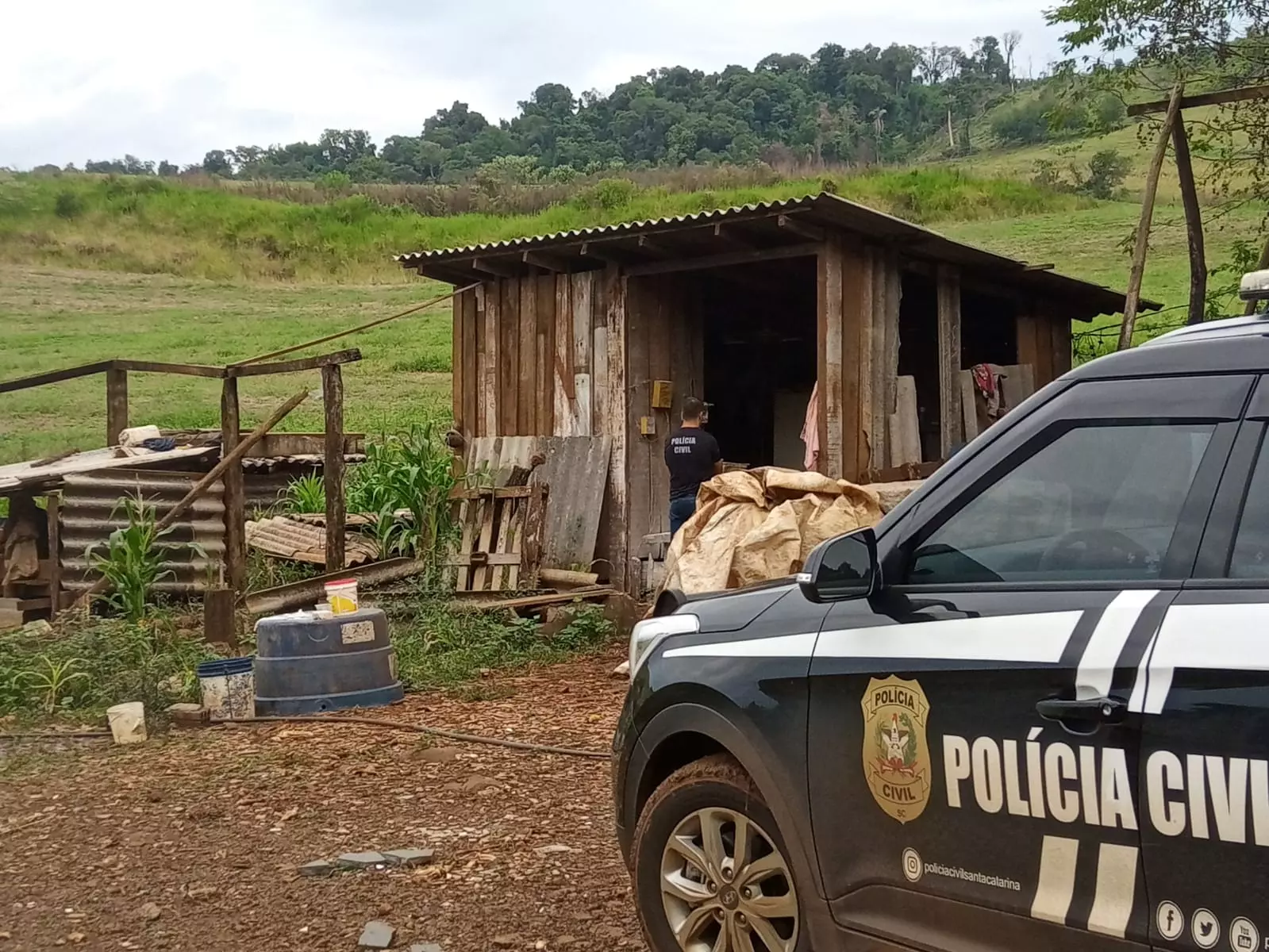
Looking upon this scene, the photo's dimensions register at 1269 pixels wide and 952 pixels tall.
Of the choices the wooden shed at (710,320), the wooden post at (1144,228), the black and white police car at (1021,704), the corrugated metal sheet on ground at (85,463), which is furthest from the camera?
the corrugated metal sheet on ground at (85,463)

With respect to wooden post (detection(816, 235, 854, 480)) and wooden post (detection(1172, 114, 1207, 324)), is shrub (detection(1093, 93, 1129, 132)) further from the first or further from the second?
wooden post (detection(816, 235, 854, 480))

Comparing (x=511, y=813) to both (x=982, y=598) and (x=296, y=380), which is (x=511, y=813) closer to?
(x=982, y=598)

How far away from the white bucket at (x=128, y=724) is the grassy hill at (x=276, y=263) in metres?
15.9

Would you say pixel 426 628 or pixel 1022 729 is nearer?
pixel 1022 729

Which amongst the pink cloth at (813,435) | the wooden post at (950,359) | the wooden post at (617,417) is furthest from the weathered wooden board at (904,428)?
the wooden post at (617,417)

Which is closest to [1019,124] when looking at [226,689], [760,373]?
[760,373]

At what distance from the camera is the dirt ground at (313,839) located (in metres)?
4.59

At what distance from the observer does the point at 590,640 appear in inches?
408

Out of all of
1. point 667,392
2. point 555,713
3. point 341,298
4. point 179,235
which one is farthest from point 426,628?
point 179,235

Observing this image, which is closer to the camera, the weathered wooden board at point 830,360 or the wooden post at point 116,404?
the weathered wooden board at point 830,360

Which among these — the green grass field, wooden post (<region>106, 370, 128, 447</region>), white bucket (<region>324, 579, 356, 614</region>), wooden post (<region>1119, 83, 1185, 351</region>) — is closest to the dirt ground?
white bucket (<region>324, 579, 356, 614</region>)

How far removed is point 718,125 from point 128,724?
6654 centimetres

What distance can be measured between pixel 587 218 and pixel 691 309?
2703cm

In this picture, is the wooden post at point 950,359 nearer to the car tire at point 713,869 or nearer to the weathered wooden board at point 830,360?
the weathered wooden board at point 830,360
